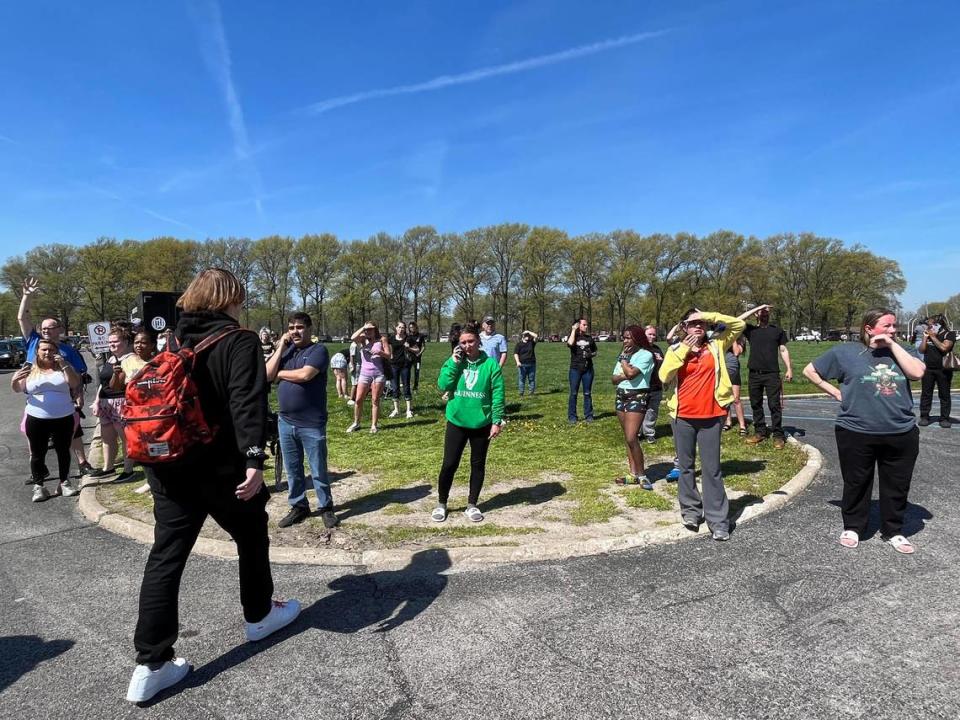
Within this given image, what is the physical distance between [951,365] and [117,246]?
6306 centimetres

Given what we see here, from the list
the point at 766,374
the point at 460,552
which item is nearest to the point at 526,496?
the point at 460,552

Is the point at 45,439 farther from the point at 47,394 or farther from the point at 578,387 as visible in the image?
the point at 578,387

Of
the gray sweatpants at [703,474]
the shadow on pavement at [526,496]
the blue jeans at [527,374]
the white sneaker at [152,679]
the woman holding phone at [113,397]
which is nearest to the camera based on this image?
the white sneaker at [152,679]

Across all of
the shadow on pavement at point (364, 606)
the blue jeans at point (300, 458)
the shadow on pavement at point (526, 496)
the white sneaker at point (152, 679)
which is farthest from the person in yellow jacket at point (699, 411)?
the white sneaker at point (152, 679)

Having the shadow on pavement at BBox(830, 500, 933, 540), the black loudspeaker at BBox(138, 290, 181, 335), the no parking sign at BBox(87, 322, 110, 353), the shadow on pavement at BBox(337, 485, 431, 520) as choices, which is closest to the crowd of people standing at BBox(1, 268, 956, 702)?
the shadow on pavement at BBox(830, 500, 933, 540)

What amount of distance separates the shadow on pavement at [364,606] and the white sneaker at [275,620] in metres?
0.04

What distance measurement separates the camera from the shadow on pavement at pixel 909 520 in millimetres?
4766

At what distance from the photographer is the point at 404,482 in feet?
21.5

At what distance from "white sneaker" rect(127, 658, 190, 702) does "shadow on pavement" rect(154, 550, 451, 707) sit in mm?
44

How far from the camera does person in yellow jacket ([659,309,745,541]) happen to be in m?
4.80

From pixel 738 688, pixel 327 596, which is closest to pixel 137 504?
pixel 327 596

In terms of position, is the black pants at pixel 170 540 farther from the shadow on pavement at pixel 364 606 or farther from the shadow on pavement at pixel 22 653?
the shadow on pavement at pixel 22 653

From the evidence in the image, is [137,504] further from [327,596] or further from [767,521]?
[767,521]

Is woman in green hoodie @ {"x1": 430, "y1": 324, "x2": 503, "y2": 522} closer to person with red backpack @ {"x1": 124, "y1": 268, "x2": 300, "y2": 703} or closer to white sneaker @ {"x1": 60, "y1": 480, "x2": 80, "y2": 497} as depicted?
person with red backpack @ {"x1": 124, "y1": 268, "x2": 300, "y2": 703}
